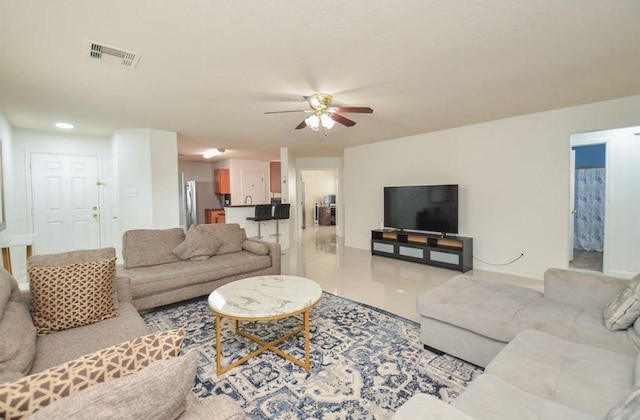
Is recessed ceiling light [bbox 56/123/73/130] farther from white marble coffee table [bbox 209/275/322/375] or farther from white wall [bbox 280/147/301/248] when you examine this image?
white marble coffee table [bbox 209/275/322/375]

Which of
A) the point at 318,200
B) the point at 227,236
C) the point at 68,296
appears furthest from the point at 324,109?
the point at 318,200

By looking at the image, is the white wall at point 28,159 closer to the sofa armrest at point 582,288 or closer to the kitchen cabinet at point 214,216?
the kitchen cabinet at point 214,216

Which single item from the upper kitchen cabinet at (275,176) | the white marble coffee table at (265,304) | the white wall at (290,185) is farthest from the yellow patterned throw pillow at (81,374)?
the upper kitchen cabinet at (275,176)

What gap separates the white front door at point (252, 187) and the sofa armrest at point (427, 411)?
8.59m

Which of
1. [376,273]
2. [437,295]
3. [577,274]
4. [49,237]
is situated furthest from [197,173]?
[577,274]

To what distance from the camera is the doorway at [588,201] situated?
5.48m

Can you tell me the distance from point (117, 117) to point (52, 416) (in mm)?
4453

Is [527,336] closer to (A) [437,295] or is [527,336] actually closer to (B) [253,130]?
(A) [437,295]

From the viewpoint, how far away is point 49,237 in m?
4.91

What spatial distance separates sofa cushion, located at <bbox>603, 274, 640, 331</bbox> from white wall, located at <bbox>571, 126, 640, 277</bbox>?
3.43 m

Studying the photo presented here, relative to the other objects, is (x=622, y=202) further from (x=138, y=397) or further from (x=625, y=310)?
(x=138, y=397)

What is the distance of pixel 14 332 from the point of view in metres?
1.42

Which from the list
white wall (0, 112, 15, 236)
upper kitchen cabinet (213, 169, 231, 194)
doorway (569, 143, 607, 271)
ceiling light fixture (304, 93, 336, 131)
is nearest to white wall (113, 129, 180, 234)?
white wall (0, 112, 15, 236)

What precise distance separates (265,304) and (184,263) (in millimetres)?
1731
